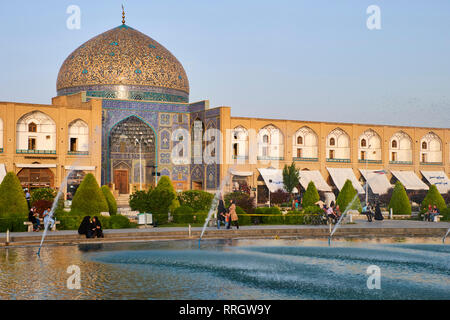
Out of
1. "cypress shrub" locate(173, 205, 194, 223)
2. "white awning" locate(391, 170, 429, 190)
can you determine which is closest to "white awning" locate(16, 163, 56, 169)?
"cypress shrub" locate(173, 205, 194, 223)

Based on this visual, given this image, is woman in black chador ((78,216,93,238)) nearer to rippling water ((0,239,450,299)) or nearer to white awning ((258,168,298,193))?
rippling water ((0,239,450,299))

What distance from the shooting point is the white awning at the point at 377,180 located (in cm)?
3728

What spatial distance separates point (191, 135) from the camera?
36219 mm

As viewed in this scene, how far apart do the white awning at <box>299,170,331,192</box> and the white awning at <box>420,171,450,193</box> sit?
280 inches

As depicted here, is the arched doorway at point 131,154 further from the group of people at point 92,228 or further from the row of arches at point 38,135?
the group of people at point 92,228

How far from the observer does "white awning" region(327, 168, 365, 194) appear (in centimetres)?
3691

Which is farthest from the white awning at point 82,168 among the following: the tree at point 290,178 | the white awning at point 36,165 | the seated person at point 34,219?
the seated person at point 34,219

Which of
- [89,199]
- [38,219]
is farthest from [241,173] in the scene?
[38,219]

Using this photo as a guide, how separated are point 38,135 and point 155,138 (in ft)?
21.0

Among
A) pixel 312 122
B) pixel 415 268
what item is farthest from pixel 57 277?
pixel 312 122

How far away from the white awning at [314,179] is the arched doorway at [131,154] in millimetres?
8066

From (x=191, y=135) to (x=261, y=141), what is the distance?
3804 millimetres

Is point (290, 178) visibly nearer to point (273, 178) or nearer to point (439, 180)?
point (273, 178)

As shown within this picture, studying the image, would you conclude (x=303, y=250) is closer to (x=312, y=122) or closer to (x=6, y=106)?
(x=6, y=106)
